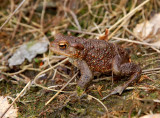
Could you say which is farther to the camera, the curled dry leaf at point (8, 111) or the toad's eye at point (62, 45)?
the toad's eye at point (62, 45)

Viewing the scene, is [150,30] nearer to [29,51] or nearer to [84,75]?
[84,75]

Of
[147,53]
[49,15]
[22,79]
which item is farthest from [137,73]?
[49,15]

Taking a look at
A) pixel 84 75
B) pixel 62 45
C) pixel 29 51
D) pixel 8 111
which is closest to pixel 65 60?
pixel 62 45

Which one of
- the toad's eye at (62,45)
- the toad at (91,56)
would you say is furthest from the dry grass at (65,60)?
the toad's eye at (62,45)

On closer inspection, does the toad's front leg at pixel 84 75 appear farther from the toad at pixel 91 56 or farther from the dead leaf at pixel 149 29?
the dead leaf at pixel 149 29

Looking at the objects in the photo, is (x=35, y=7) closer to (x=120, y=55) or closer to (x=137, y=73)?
(x=120, y=55)

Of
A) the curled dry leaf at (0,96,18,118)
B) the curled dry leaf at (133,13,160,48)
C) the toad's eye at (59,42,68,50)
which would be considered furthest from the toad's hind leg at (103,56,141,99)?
the curled dry leaf at (0,96,18,118)

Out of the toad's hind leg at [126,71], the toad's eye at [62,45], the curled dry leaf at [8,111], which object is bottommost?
the curled dry leaf at [8,111]

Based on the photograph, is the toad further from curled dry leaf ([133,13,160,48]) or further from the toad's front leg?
curled dry leaf ([133,13,160,48])
